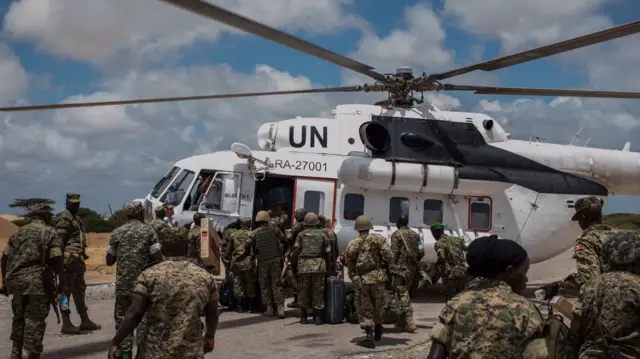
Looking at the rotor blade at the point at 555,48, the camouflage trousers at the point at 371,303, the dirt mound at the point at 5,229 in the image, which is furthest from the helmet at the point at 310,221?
the dirt mound at the point at 5,229

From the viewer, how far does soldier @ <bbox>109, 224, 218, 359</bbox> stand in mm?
3725

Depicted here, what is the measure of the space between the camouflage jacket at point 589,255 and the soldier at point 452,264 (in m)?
4.19

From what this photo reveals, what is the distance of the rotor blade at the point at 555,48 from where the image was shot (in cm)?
699

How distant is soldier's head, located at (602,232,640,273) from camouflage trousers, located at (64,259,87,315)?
6555mm

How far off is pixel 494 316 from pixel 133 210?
4.41 meters

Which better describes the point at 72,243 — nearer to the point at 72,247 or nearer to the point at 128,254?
the point at 72,247

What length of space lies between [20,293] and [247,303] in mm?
4399

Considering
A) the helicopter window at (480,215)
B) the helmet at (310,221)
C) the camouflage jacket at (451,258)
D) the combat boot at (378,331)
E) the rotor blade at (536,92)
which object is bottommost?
the combat boot at (378,331)

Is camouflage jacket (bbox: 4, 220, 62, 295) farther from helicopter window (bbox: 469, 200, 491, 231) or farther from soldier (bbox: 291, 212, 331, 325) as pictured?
helicopter window (bbox: 469, 200, 491, 231)

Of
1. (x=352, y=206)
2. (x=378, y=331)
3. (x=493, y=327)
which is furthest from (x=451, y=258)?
(x=493, y=327)

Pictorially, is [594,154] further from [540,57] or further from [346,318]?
[346,318]

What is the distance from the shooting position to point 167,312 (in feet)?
12.3

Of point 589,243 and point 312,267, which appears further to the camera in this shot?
point 312,267

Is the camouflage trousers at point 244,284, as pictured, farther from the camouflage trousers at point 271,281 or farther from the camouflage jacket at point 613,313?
the camouflage jacket at point 613,313
